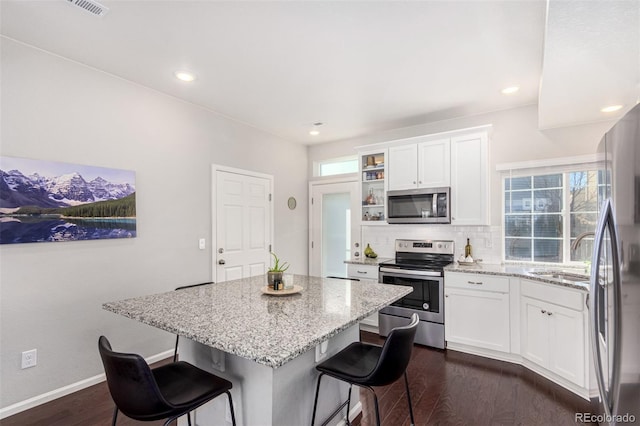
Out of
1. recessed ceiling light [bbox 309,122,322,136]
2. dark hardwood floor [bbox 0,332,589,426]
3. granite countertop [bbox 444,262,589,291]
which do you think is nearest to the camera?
dark hardwood floor [bbox 0,332,589,426]

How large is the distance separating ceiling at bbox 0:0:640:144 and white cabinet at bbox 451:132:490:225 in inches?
18.2

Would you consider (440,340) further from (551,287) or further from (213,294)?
(213,294)

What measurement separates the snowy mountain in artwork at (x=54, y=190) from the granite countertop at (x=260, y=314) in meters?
1.18

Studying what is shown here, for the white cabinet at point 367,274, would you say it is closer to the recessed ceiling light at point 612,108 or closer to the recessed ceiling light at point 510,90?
the recessed ceiling light at point 510,90

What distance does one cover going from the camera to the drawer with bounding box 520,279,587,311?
2428 mm

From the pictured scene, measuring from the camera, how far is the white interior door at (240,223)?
3795 mm

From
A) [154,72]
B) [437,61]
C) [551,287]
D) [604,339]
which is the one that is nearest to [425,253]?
[551,287]

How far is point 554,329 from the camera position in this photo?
Answer: 2.63 m

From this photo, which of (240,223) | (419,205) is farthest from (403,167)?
(240,223)

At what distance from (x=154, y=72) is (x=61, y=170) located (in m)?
1.12

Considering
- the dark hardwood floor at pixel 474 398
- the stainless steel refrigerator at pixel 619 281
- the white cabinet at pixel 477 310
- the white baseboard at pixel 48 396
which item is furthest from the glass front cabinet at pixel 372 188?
the white baseboard at pixel 48 396

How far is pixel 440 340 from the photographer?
11.0ft

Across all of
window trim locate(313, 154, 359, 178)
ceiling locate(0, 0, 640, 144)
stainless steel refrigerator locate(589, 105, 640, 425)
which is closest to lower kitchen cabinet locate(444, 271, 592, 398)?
stainless steel refrigerator locate(589, 105, 640, 425)

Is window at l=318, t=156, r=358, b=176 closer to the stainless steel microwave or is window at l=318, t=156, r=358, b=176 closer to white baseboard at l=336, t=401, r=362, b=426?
the stainless steel microwave
